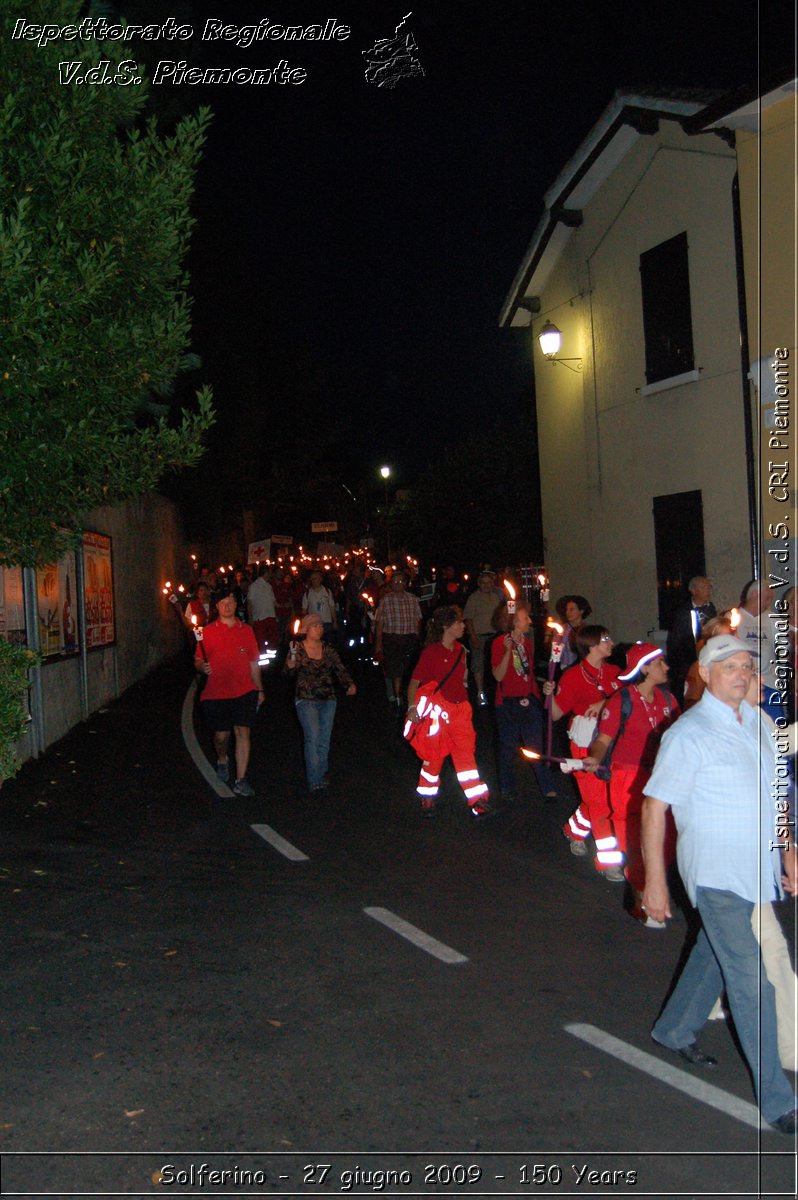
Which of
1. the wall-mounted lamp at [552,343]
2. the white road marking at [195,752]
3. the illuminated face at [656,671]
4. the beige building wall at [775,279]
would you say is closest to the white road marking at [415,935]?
the illuminated face at [656,671]

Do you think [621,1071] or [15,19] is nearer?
[621,1071]

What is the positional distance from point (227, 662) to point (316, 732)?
1078 mm

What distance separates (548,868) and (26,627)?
25.1 feet

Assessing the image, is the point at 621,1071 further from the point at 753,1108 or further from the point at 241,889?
the point at 241,889

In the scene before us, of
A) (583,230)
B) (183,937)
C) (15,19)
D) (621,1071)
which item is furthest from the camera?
(583,230)

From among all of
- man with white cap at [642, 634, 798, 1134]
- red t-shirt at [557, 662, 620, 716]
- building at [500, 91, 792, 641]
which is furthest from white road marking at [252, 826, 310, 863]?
building at [500, 91, 792, 641]

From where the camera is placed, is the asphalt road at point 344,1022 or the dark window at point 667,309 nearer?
the asphalt road at point 344,1022

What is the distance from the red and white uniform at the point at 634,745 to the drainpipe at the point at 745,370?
24.8ft

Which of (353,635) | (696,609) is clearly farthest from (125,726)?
(353,635)

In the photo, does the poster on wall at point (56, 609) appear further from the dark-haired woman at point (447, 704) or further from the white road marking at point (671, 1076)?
the white road marking at point (671, 1076)

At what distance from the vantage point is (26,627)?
13.6 metres

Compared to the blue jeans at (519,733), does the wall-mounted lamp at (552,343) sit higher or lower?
higher

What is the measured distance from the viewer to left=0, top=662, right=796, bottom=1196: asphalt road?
13.3 feet

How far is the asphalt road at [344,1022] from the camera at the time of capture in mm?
4051
